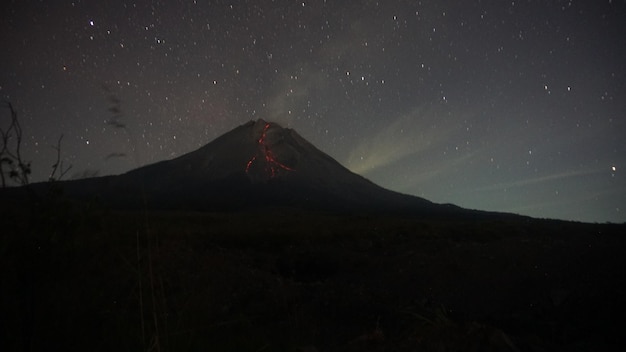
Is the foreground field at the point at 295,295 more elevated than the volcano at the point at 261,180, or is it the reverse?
the volcano at the point at 261,180

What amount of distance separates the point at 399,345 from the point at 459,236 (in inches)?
778

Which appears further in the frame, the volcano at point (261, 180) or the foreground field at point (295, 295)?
the volcano at point (261, 180)

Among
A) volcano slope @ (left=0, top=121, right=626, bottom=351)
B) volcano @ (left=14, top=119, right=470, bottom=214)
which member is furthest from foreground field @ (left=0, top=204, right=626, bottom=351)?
volcano @ (left=14, top=119, right=470, bottom=214)

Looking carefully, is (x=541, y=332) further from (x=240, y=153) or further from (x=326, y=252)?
(x=240, y=153)

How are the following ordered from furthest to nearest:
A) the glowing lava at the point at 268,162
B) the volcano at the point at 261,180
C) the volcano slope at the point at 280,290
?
the glowing lava at the point at 268,162 < the volcano at the point at 261,180 < the volcano slope at the point at 280,290

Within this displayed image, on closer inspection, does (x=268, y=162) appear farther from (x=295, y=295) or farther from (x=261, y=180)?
(x=295, y=295)

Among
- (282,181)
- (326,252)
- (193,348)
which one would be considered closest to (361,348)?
(193,348)

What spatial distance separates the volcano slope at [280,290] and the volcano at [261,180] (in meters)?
69.1

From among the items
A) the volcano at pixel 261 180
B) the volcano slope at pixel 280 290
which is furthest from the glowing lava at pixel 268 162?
the volcano slope at pixel 280 290

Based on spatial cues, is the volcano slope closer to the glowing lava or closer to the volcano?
the volcano

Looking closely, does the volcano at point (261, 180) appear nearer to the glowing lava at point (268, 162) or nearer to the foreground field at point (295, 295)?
the glowing lava at point (268, 162)

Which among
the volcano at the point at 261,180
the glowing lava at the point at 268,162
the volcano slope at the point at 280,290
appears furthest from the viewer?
the glowing lava at the point at 268,162

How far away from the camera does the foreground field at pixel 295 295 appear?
9.25 feet

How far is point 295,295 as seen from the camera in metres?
8.20
